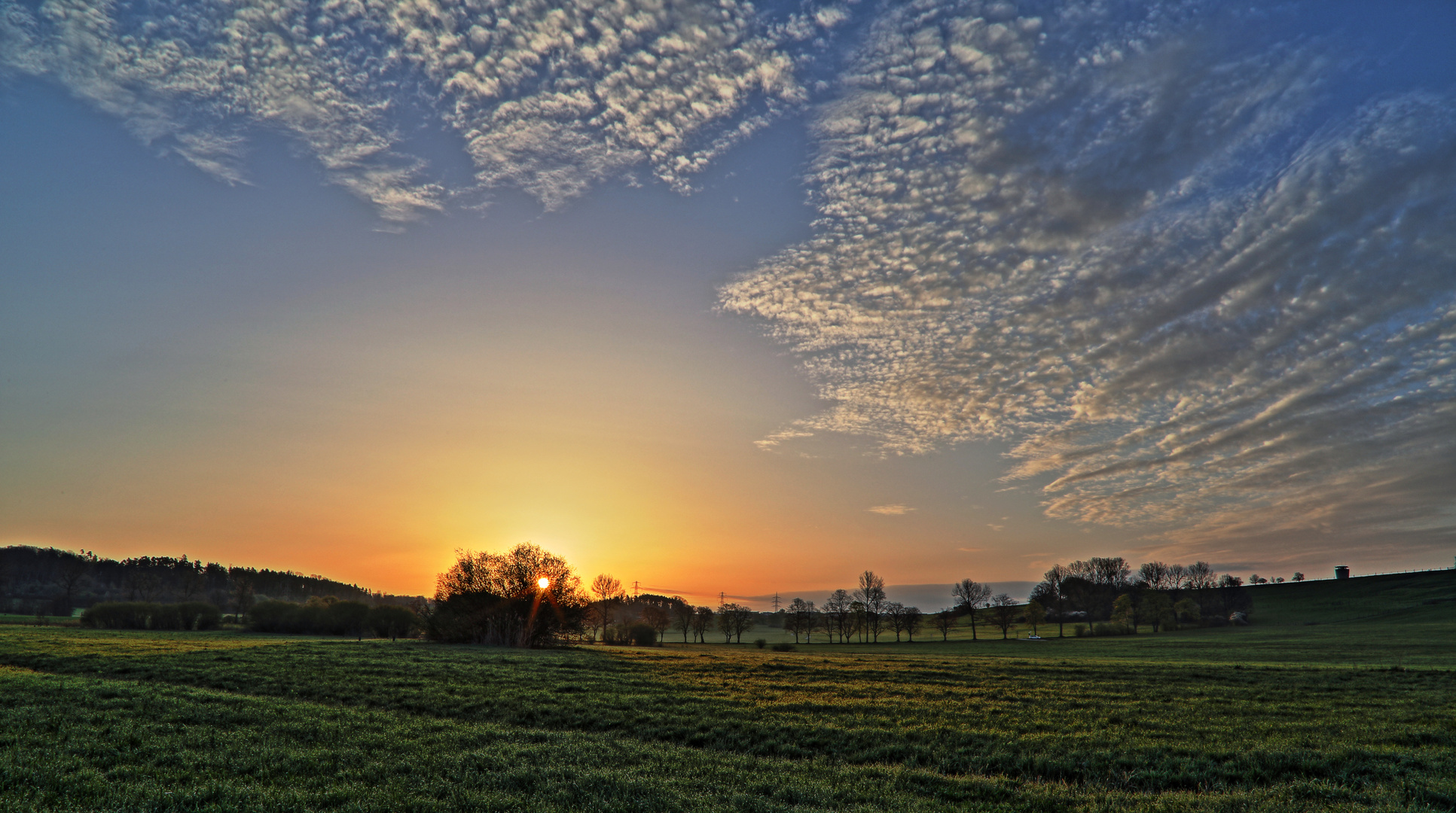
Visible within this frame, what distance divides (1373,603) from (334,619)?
25019 centimetres

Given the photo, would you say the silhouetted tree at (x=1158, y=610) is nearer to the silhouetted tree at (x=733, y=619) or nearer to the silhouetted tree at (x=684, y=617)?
the silhouetted tree at (x=733, y=619)

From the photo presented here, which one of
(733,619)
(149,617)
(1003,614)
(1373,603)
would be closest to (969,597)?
(1003,614)

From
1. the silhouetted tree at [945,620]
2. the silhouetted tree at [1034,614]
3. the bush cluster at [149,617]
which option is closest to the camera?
the bush cluster at [149,617]

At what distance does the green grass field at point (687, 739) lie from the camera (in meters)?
13.4

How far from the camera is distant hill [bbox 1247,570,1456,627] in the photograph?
149875 mm

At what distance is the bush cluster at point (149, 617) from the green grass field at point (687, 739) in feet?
279

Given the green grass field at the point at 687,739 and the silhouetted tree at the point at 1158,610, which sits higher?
the green grass field at the point at 687,739

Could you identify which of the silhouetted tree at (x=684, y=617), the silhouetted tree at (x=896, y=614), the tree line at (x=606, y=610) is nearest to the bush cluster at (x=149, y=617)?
the tree line at (x=606, y=610)

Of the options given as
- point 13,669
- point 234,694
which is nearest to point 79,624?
point 13,669

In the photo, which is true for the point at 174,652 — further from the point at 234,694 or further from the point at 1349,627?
the point at 1349,627

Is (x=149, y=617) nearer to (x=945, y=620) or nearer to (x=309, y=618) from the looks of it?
(x=309, y=618)

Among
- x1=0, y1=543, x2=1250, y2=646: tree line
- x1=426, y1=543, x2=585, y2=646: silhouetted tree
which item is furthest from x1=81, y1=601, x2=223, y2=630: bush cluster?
x1=426, y1=543, x2=585, y2=646: silhouetted tree

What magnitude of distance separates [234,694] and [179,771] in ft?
51.0

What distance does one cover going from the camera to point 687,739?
20.6m
